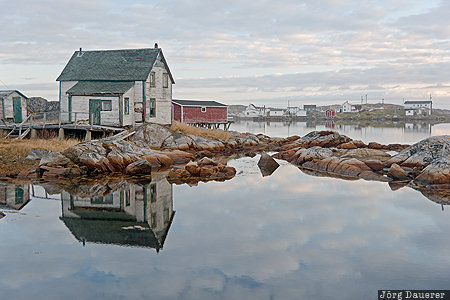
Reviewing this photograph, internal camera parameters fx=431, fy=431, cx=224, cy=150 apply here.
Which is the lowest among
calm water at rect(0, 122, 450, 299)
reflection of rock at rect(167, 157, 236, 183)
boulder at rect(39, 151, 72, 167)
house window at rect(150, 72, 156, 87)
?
calm water at rect(0, 122, 450, 299)

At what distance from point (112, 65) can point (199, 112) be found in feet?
53.7

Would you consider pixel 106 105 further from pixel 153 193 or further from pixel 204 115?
pixel 204 115

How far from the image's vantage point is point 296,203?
52.5ft

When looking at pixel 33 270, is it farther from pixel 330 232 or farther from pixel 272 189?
pixel 272 189

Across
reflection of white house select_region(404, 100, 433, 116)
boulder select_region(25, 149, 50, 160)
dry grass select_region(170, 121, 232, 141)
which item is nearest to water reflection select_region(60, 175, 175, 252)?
boulder select_region(25, 149, 50, 160)

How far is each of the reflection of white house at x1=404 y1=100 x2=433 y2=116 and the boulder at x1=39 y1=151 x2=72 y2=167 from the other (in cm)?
12760

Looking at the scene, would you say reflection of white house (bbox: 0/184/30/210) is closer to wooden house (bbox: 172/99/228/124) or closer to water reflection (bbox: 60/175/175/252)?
water reflection (bbox: 60/175/175/252)

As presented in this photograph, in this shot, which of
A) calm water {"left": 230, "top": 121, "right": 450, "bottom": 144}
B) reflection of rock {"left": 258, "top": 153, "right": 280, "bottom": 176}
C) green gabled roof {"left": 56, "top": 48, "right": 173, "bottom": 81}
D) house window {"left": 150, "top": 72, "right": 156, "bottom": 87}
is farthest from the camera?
calm water {"left": 230, "top": 121, "right": 450, "bottom": 144}

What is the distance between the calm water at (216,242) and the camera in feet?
28.2

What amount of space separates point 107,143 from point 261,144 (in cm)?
1946

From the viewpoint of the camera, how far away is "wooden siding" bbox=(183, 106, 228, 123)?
1793 inches

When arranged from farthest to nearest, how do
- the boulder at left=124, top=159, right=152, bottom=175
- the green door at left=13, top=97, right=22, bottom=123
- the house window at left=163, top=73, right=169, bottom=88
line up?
the house window at left=163, top=73, right=169, bottom=88, the green door at left=13, top=97, right=22, bottom=123, the boulder at left=124, top=159, right=152, bottom=175

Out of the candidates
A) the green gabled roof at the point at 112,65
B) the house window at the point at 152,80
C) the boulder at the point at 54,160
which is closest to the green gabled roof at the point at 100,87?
the green gabled roof at the point at 112,65

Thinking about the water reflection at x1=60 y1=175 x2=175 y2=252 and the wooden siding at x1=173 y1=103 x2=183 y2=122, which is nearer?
the water reflection at x1=60 y1=175 x2=175 y2=252
